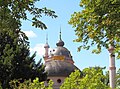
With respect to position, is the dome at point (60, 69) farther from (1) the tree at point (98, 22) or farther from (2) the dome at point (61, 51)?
(1) the tree at point (98, 22)

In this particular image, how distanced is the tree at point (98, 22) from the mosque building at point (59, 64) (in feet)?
101

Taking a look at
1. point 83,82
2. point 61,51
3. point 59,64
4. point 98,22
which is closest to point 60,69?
point 59,64

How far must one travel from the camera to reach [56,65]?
4412cm

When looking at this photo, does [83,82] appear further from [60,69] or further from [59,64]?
[59,64]

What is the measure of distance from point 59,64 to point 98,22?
35.0 meters

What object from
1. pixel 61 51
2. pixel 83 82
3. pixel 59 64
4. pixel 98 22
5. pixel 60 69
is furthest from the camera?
pixel 61 51

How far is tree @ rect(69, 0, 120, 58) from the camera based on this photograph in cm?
871

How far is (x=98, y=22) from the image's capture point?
9398 mm

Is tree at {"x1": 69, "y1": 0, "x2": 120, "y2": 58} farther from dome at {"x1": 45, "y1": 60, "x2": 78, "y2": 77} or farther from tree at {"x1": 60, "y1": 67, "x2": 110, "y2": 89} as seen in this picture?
dome at {"x1": 45, "y1": 60, "x2": 78, "y2": 77}

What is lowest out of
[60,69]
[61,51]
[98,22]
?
[98,22]

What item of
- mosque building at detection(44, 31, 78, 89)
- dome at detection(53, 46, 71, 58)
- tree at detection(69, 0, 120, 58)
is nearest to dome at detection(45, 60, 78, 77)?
mosque building at detection(44, 31, 78, 89)

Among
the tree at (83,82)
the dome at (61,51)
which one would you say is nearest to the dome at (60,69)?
the dome at (61,51)

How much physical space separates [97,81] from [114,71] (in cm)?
1651

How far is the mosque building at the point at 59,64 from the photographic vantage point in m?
42.8
